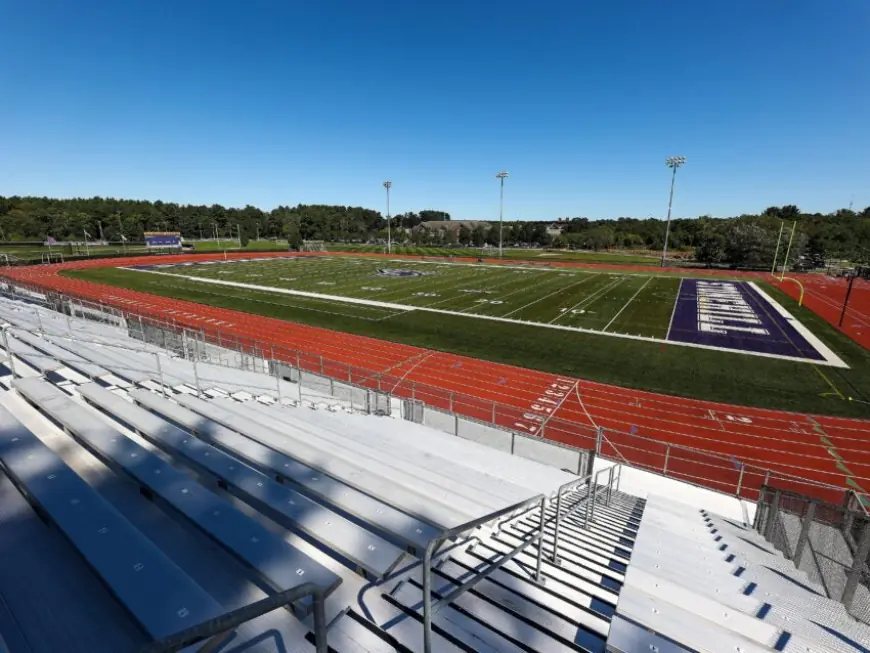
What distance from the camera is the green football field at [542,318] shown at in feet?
71.0

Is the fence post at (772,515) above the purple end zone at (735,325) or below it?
A: above

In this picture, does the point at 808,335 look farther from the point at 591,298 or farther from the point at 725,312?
the point at 591,298

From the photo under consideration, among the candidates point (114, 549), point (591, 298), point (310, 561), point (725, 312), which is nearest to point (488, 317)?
point (591, 298)

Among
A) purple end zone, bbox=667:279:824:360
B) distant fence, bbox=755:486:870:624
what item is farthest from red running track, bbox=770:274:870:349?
distant fence, bbox=755:486:870:624

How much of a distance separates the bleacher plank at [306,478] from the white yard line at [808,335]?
30.7m

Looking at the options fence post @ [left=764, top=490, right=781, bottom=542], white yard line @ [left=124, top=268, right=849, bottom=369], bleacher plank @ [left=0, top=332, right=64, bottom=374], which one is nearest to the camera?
fence post @ [left=764, top=490, right=781, bottom=542]

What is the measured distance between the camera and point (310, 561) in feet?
10.8

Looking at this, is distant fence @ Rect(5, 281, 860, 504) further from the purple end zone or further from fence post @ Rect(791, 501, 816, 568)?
the purple end zone

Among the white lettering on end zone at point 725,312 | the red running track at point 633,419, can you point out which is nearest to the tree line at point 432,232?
the white lettering on end zone at point 725,312

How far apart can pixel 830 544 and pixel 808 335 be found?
32908 millimetres

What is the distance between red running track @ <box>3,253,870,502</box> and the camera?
1412cm

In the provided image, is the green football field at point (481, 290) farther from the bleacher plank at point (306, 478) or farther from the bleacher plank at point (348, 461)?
the bleacher plank at point (306, 478)

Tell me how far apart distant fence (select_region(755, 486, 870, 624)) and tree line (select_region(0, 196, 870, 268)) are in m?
81.5

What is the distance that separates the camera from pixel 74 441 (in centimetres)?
516
